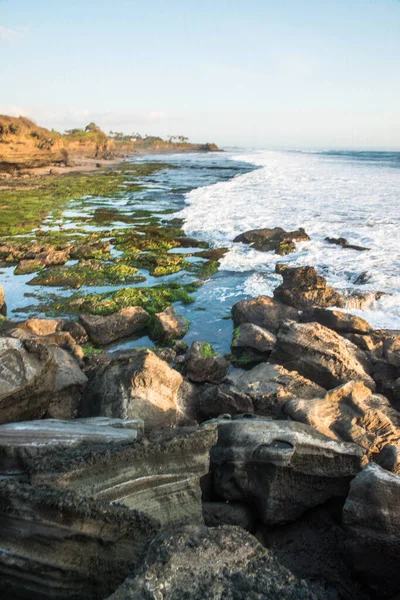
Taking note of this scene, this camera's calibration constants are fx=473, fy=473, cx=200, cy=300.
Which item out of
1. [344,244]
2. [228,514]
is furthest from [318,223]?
[228,514]

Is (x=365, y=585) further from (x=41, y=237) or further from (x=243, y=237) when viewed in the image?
(x=41, y=237)

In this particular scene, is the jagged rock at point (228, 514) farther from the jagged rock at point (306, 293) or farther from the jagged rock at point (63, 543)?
the jagged rock at point (306, 293)

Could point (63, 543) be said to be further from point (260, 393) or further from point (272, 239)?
point (272, 239)

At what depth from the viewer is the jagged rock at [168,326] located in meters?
10.2

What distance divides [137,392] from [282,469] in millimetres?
2302

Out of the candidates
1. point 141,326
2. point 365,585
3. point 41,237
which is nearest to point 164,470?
point 365,585

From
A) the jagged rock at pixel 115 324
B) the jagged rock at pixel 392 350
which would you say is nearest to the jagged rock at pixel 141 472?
the jagged rock at pixel 392 350

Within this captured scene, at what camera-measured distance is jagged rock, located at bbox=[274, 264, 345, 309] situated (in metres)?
Answer: 11.1

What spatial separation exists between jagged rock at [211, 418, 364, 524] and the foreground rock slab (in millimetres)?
1001

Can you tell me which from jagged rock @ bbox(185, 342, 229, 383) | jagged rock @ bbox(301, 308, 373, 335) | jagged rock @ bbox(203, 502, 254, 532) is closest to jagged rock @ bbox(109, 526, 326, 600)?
jagged rock @ bbox(203, 502, 254, 532)

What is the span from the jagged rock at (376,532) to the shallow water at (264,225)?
6.27m

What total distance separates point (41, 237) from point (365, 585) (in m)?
18.8

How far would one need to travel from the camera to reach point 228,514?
454 cm

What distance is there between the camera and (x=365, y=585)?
3766mm
